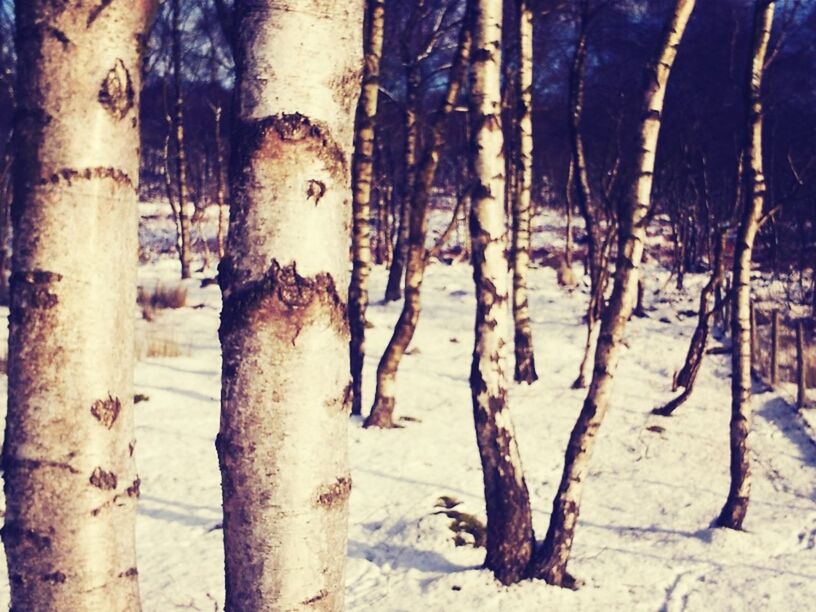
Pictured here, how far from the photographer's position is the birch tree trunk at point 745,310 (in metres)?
4.67

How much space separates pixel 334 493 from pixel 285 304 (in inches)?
11.9

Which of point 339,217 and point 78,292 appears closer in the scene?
point 339,217

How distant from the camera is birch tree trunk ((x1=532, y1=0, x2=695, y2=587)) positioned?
369 cm

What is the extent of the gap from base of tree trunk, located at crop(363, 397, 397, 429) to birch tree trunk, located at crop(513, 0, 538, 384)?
7.79 ft

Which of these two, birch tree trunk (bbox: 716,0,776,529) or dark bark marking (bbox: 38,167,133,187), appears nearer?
dark bark marking (bbox: 38,167,133,187)

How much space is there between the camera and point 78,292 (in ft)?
3.98

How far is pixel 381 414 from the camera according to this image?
22.5 feet

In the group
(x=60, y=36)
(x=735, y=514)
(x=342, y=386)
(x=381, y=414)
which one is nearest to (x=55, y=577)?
(x=342, y=386)

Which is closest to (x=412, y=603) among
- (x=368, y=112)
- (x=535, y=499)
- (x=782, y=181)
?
(x=535, y=499)

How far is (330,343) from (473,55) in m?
3.38

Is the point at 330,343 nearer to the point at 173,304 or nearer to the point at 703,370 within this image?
the point at 703,370

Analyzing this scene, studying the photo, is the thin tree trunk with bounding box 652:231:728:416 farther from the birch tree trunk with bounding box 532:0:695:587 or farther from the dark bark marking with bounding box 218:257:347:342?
the dark bark marking with bounding box 218:257:347:342

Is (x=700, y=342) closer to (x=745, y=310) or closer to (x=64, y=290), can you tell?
(x=745, y=310)

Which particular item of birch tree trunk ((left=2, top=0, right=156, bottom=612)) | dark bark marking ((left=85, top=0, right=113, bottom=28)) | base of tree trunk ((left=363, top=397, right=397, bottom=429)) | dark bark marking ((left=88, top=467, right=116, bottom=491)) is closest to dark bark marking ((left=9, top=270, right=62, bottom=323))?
birch tree trunk ((left=2, top=0, right=156, bottom=612))
